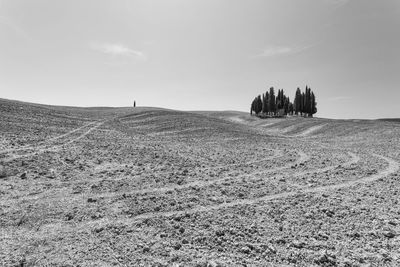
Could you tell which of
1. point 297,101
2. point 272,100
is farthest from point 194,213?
point 297,101

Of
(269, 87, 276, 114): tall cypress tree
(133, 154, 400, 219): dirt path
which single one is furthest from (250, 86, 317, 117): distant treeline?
(133, 154, 400, 219): dirt path

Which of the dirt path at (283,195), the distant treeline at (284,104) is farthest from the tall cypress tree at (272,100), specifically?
the dirt path at (283,195)

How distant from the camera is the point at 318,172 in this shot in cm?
1292

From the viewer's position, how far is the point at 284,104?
100m

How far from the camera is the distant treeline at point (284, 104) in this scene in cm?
9244

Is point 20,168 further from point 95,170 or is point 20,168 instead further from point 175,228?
point 175,228

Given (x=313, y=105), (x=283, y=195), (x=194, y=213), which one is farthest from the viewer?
(x=313, y=105)

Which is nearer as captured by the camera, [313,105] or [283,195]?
[283,195]

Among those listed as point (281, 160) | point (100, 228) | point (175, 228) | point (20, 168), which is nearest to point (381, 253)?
point (175, 228)

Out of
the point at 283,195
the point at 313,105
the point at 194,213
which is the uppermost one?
the point at 313,105

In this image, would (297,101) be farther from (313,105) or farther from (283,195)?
(283,195)

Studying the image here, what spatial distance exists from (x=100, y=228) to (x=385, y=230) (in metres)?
7.45

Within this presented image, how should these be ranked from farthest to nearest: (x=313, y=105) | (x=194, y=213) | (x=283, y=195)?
1. (x=313, y=105)
2. (x=283, y=195)
3. (x=194, y=213)

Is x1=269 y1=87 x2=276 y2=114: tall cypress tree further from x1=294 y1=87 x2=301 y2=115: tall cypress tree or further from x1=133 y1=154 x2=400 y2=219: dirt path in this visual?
x1=133 y1=154 x2=400 y2=219: dirt path
